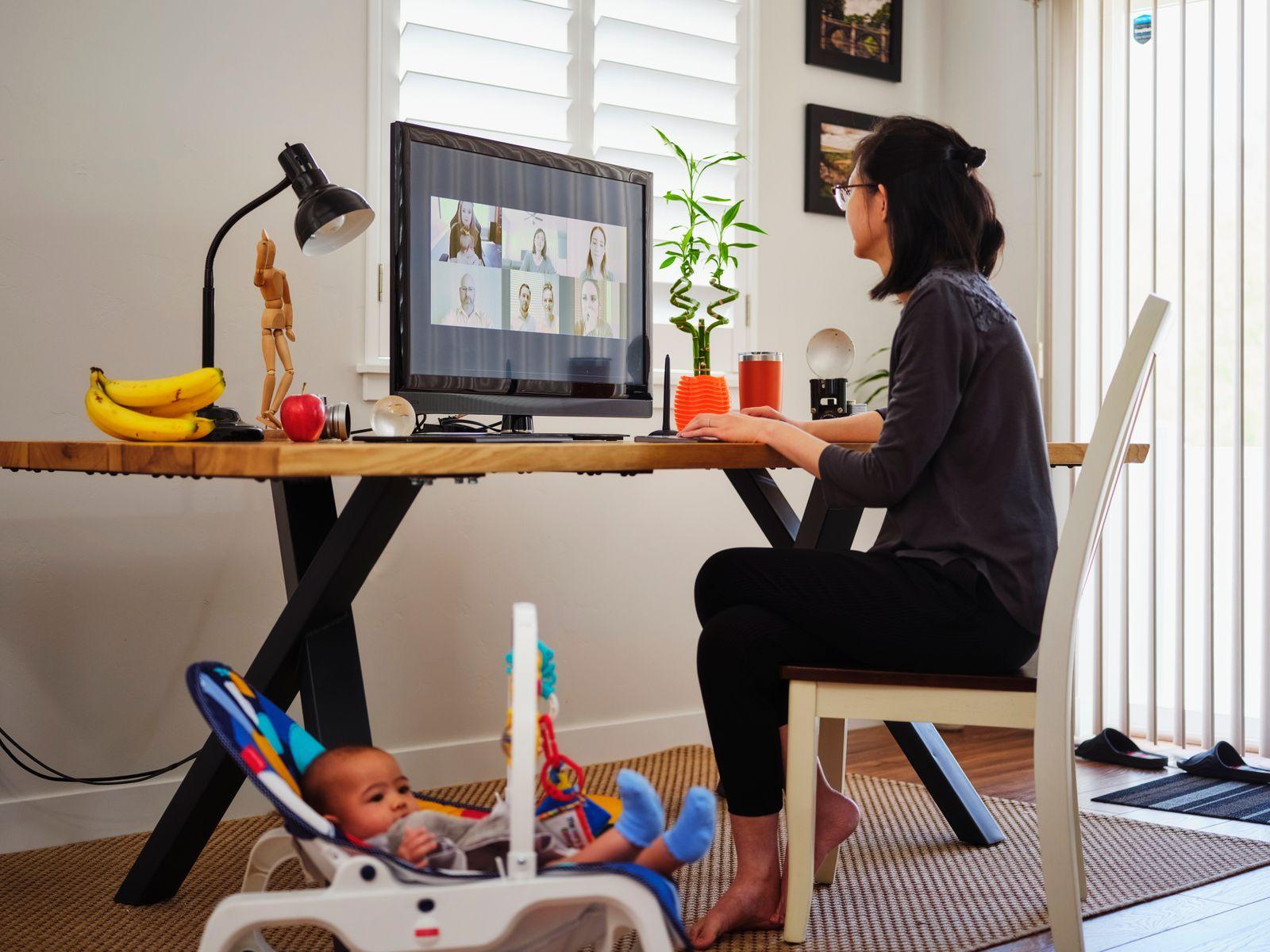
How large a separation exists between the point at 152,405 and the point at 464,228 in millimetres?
570

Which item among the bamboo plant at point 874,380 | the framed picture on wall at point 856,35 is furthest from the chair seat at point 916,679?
the framed picture on wall at point 856,35

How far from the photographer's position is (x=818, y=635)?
1682mm

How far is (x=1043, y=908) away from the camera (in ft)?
6.22

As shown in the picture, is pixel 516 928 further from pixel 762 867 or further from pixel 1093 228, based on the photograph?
pixel 1093 228

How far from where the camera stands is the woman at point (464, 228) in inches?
76.8

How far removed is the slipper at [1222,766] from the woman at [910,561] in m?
1.37

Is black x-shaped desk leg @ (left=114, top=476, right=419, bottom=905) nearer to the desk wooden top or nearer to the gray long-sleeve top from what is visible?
the desk wooden top

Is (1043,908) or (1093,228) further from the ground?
(1093,228)

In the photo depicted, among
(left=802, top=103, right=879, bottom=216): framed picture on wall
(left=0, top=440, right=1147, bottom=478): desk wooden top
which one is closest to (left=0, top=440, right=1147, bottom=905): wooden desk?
(left=0, top=440, right=1147, bottom=478): desk wooden top

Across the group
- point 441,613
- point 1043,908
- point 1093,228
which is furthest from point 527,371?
point 1093,228

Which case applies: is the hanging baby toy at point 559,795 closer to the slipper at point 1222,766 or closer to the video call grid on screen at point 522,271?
the video call grid on screen at point 522,271

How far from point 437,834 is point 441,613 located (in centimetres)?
144

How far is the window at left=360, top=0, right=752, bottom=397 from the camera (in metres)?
2.57

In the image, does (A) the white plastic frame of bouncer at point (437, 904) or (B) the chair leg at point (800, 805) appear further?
(B) the chair leg at point (800, 805)
